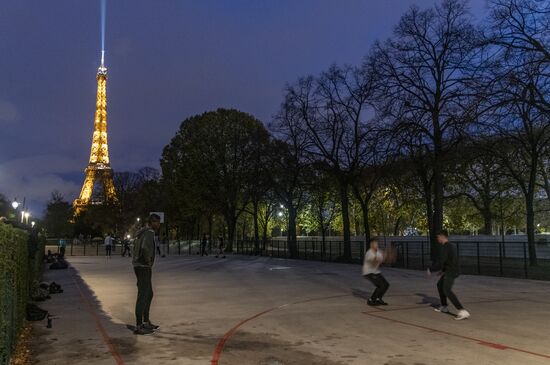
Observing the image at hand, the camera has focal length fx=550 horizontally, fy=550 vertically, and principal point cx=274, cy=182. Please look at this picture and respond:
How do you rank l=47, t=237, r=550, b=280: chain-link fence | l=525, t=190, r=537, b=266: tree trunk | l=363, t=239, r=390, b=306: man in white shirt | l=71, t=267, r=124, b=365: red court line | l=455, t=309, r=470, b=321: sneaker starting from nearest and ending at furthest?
1. l=71, t=267, r=124, b=365: red court line
2. l=455, t=309, r=470, b=321: sneaker
3. l=363, t=239, r=390, b=306: man in white shirt
4. l=47, t=237, r=550, b=280: chain-link fence
5. l=525, t=190, r=537, b=266: tree trunk

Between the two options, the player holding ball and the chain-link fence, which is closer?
the player holding ball

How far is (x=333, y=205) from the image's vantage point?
58.0 meters

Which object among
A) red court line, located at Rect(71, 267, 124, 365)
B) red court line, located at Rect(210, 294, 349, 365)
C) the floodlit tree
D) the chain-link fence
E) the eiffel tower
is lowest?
red court line, located at Rect(71, 267, 124, 365)

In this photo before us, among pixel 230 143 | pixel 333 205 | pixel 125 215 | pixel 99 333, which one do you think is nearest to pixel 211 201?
pixel 230 143

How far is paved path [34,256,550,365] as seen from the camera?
7836 mm

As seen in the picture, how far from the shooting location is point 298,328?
10.1m

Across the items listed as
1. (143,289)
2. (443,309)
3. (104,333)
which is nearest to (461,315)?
(443,309)

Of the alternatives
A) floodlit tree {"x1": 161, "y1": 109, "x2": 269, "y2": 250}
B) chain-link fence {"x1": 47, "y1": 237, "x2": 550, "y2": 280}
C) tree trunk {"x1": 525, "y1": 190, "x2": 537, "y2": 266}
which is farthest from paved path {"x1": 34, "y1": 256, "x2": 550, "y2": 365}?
floodlit tree {"x1": 161, "y1": 109, "x2": 269, "y2": 250}

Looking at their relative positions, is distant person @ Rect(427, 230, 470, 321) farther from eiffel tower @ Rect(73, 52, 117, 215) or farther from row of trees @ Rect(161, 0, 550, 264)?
eiffel tower @ Rect(73, 52, 117, 215)

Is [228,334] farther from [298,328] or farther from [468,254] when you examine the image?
[468,254]

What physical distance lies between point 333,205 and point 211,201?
1350 cm

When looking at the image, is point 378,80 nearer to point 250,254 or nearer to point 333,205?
point 250,254

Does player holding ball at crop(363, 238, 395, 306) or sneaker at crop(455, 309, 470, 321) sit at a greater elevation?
player holding ball at crop(363, 238, 395, 306)

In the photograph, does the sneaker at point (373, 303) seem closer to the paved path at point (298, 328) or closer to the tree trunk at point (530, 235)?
the paved path at point (298, 328)
